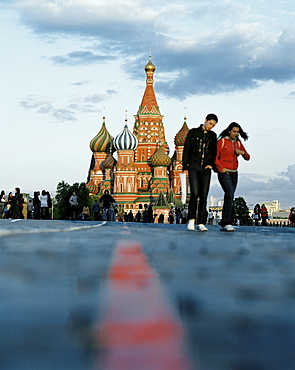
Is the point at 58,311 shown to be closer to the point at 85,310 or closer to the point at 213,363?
the point at 85,310

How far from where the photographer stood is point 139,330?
1.74 m

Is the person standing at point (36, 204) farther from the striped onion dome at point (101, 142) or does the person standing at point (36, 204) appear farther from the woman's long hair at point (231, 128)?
the striped onion dome at point (101, 142)

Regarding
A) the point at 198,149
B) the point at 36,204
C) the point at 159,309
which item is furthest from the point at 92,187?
the point at 159,309

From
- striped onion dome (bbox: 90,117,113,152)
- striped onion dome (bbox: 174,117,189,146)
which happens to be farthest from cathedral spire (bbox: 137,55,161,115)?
striped onion dome (bbox: 90,117,113,152)

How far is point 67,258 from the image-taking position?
11.9ft

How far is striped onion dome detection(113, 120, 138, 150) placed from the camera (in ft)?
320

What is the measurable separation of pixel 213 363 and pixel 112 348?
245 mm

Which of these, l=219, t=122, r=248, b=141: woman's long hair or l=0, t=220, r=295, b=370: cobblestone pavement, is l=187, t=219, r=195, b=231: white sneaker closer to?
l=219, t=122, r=248, b=141: woman's long hair

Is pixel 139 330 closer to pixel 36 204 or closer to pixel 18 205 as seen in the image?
pixel 18 205

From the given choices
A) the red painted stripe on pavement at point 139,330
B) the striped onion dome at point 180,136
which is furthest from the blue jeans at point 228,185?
the striped onion dome at point 180,136

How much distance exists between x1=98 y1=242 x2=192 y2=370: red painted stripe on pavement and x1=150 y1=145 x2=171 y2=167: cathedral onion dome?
3673 inches

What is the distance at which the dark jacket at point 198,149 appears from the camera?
762 cm

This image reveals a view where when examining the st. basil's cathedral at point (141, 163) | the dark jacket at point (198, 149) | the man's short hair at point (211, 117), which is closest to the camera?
the man's short hair at point (211, 117)

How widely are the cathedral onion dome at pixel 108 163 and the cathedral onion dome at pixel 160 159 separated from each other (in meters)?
6.25
